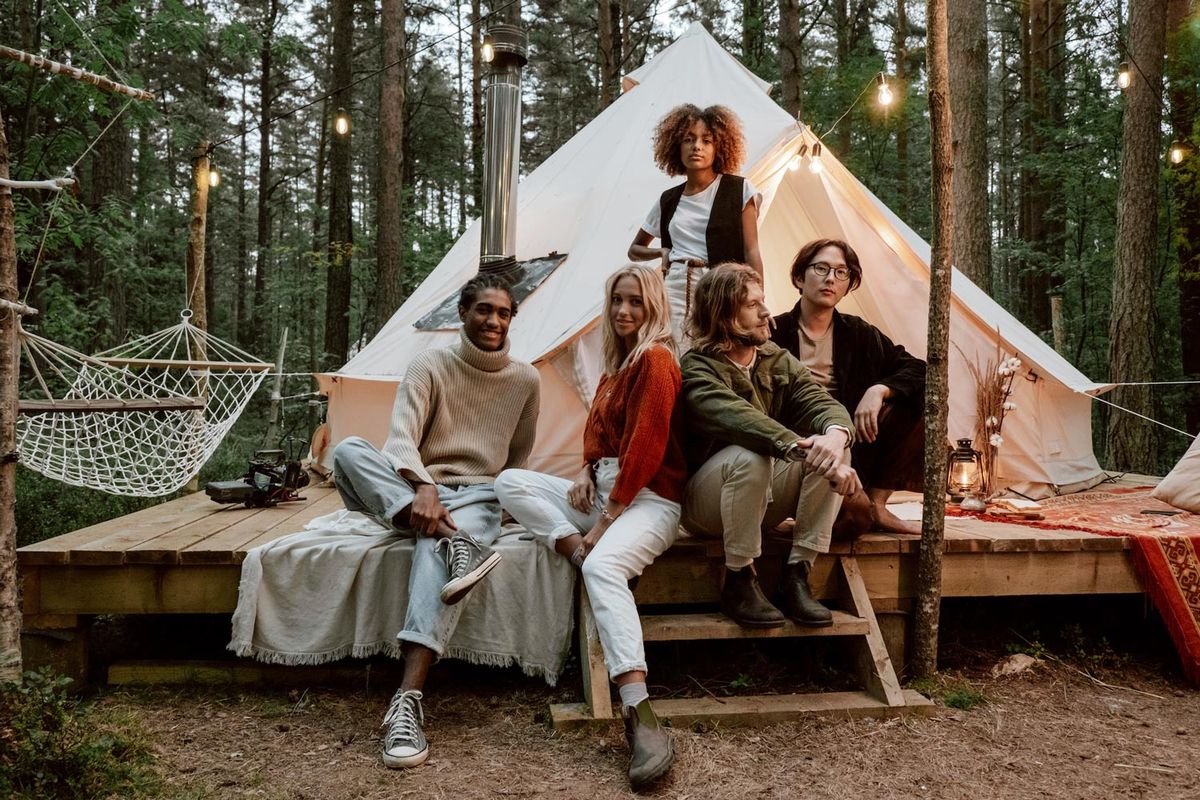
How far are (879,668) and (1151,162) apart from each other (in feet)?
17.8

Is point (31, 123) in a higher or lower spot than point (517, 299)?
higher

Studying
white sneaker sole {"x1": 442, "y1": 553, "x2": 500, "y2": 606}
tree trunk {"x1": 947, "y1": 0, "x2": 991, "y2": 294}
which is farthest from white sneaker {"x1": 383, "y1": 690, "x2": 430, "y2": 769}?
tree trunk {"x1": 947, "y1": 0, "x2": 991, "y2": 294}

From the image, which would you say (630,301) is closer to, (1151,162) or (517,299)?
(517,299)


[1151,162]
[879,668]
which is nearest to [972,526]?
[879,668]

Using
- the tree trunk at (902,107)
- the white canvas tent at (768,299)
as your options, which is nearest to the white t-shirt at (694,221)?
the white canvas tent at (768,299)

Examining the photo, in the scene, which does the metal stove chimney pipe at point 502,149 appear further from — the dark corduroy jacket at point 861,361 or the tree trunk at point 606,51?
the tree trunk at point 606,51

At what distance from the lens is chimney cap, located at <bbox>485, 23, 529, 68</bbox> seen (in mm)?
4020

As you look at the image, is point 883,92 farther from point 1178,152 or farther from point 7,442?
point 1178,152

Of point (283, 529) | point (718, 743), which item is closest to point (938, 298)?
point (718, 743)

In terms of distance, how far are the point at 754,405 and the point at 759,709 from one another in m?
0.88

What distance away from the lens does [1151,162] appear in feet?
19.1

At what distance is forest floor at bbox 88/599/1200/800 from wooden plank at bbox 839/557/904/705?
92 mm

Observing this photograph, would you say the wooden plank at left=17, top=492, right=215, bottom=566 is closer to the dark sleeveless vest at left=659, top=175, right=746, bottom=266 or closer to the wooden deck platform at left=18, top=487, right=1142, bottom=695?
the wooden deck platform at left=18, top=487, right=1142, bottom=695

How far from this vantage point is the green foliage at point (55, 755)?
66.9 inches
